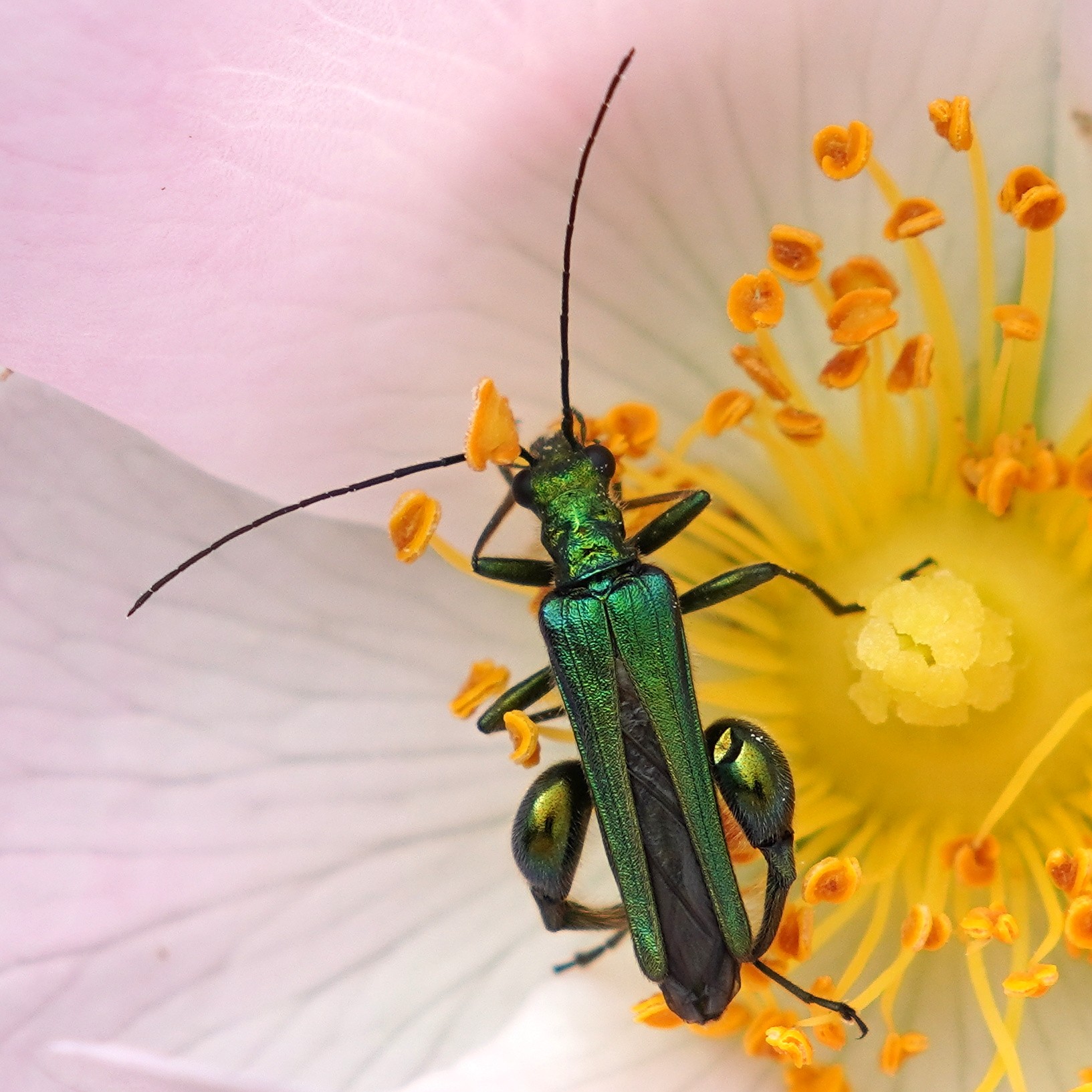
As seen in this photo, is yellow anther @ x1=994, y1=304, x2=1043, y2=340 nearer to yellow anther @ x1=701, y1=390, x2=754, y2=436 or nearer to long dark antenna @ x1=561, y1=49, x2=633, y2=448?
yellow anther @ x1=701, y1=390, x2=754, y2=436

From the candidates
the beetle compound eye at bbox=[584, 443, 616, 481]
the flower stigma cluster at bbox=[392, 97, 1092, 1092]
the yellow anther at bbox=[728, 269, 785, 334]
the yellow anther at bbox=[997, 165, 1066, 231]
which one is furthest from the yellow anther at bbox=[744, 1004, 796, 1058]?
the yellow anther at bbox=[997, 165, 1066, 231]

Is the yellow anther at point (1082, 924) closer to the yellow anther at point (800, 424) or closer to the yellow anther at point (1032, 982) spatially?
the yellow anther at point (1032, 982)

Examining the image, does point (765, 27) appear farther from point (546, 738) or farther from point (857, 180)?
point (546, 738)

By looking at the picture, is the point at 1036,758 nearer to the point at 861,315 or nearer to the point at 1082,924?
the point at 1082,924

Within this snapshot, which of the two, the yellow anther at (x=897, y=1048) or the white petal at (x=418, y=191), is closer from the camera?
the white petal at (x=418, y=191)

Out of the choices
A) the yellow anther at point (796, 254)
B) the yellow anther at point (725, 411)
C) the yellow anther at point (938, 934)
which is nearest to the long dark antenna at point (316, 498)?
the yellow anther at point (725, 411)

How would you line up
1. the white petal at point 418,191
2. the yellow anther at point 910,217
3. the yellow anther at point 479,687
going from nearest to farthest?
the white petal at point 418,191 → the yellow anther at point 910,217 → the yellow anther at point 479,687

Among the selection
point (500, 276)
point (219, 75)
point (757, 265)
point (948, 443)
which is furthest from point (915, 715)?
point (219, 75)
